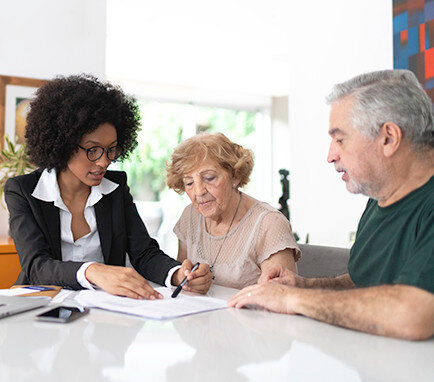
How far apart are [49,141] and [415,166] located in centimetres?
147

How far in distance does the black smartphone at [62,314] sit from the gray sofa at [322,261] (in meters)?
1.10

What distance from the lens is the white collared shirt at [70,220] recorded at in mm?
2043

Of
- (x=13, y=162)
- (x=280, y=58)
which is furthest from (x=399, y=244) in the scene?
(x=280, y=58)

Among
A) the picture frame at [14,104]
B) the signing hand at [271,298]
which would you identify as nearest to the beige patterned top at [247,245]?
the signing hand at [271,298]

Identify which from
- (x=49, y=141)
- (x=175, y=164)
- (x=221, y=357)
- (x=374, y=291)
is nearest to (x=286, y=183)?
(x=175, y=164)

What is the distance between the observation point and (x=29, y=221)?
1.93 metres

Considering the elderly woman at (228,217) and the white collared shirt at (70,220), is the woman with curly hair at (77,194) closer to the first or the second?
the white collared shirt at (70,220)

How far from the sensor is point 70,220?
208 centimetres

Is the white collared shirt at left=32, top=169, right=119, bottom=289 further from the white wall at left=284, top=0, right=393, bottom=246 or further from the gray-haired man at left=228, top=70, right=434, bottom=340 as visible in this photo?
the white wall at left=284, top=0, right=393, bottom=246

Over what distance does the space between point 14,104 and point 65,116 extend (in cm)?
163

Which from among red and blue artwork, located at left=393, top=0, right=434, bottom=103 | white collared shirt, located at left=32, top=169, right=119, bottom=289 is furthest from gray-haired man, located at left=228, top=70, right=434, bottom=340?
red and blue artwork, located at left=393, top=0, right=434, bottom=103

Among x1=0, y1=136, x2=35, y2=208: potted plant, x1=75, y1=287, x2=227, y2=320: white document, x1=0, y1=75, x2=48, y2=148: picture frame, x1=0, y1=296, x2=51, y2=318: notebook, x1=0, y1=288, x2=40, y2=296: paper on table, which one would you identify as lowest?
x1=75, y1=287, x2=227, y2=320: white document

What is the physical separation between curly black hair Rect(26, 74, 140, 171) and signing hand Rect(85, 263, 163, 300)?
2.44ft

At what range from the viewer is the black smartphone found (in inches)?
46.4
